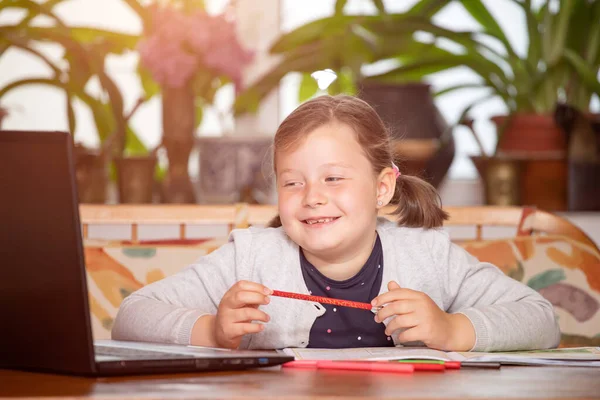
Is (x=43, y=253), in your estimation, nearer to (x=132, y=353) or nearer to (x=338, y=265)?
(x=132, y=353)

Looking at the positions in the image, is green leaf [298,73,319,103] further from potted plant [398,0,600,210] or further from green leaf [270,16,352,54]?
potted plant [398,0,600,210]

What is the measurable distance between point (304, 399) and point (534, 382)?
0.23 meters

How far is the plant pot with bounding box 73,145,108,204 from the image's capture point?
2.16m

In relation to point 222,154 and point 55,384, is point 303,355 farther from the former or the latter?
point 222,154

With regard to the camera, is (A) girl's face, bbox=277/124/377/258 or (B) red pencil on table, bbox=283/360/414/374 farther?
(A) girl's face, bbox=277/124/377/258

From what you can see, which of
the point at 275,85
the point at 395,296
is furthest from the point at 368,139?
the point at 275,85

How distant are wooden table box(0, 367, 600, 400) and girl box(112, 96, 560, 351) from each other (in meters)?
0.26

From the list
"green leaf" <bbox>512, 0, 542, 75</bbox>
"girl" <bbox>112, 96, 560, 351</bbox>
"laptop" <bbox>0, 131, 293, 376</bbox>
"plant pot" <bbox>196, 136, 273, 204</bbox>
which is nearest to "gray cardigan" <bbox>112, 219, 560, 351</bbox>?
"girl" <bbox>112, 96, 560, 351</bbox>

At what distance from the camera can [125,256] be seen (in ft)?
5.31

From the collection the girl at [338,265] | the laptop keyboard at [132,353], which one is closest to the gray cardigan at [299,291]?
the girl at [338,265]

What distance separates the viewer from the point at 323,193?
1.18 meters

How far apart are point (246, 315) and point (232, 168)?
1.37 meters

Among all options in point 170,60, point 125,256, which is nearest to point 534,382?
point 125,256

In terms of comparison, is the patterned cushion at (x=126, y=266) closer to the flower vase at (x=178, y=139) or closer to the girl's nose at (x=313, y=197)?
the girl's nose at (x=313, y=197)
